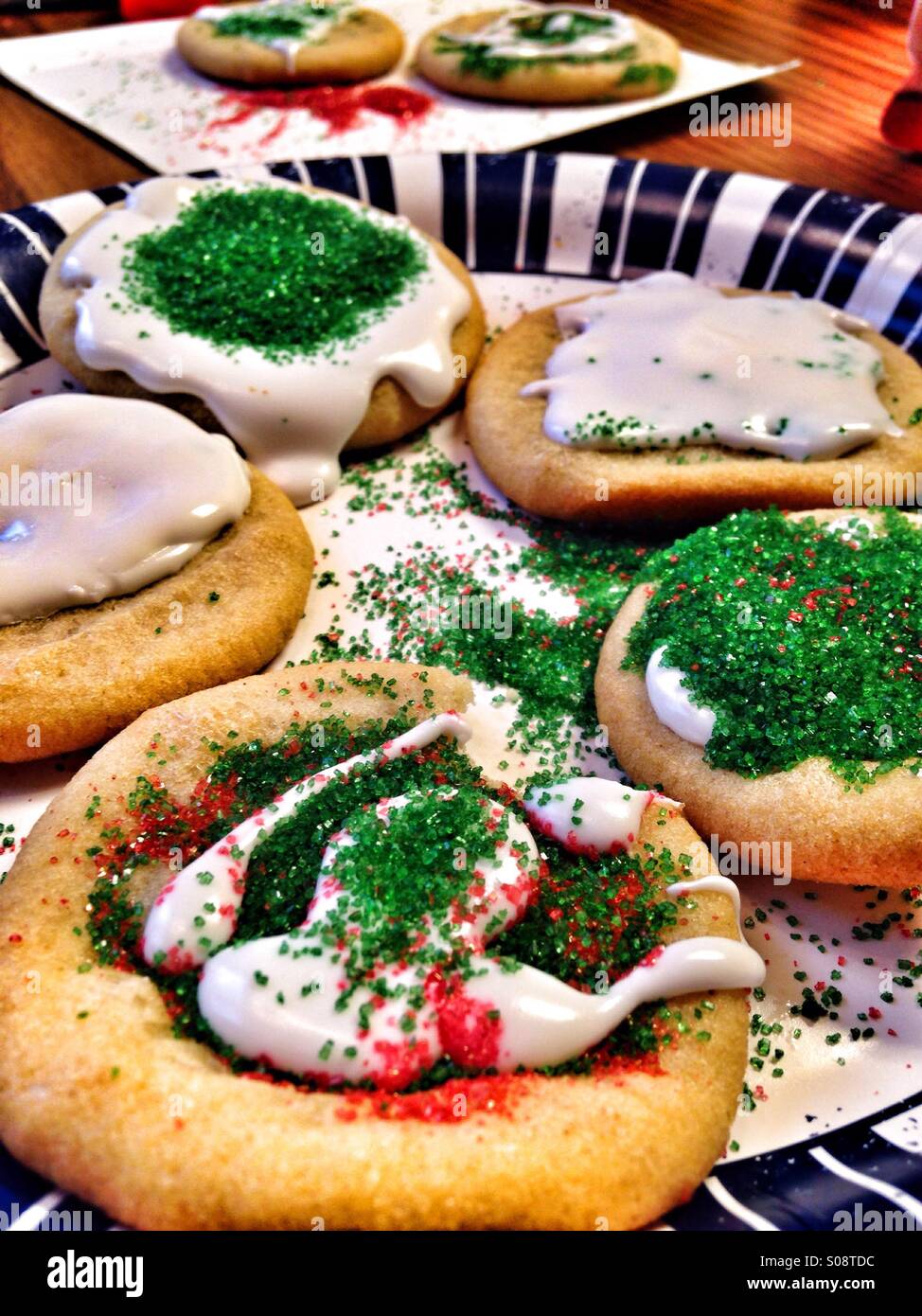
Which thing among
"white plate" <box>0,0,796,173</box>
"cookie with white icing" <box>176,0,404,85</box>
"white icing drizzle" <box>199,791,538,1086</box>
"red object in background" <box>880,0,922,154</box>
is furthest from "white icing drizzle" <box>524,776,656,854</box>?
"cookie with white icing" <box>176,0,404,85</box>

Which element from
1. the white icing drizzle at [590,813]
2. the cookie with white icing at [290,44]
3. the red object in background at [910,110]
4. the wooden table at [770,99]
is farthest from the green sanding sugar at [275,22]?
the white icing drizzle at [590,813]

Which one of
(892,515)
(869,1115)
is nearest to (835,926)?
(869,1115)

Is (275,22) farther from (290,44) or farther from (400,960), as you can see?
(400,960)

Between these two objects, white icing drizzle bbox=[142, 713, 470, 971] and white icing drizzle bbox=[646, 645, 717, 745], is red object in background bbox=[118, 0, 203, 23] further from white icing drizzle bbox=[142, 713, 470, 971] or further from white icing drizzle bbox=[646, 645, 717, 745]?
white icing drizzle bbox=[142, 713, 470, 971]

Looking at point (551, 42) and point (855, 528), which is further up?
point (551, 42)

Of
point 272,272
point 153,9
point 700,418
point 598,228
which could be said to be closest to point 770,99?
point 598,228

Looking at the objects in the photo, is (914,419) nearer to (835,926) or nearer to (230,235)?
(835,926)

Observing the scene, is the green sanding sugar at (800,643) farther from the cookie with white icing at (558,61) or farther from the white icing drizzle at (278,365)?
the cookie with white icing at (558,61)
